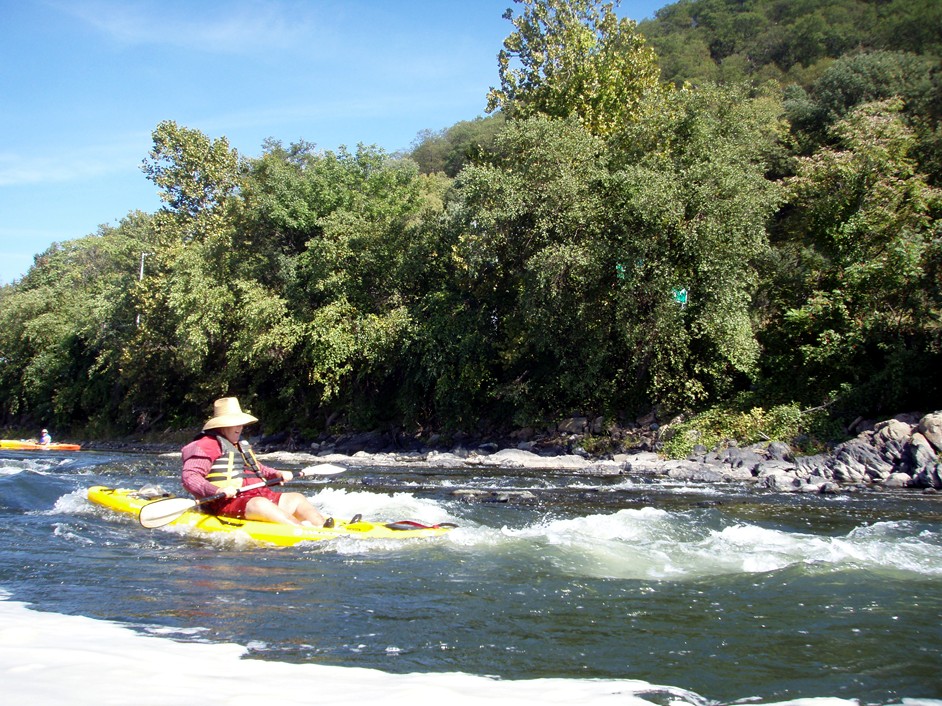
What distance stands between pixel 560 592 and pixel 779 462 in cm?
1050

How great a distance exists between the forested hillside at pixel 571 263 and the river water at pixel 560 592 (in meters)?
8.05

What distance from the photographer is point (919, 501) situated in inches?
420

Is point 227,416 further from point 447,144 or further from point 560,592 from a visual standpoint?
point 447,144

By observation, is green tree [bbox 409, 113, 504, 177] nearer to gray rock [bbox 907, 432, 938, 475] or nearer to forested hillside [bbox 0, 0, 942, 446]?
forested hillside [bbox 0, 0, 942, 446]

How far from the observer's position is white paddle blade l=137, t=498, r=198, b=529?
824 centimetres

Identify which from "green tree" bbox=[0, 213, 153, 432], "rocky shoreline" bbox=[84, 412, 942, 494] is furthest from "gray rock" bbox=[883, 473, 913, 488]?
"green tree" bbox=[0, 213, 153, 432]

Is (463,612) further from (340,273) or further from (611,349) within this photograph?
(340,273)

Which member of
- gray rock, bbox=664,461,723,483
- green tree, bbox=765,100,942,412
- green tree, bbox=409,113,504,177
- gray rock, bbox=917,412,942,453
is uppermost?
green tree, bbox=409,113,504,177

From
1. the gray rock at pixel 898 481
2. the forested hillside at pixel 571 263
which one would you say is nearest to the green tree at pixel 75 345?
the forested hillside at pixel 571 263

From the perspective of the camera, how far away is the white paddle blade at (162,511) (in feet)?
27.0

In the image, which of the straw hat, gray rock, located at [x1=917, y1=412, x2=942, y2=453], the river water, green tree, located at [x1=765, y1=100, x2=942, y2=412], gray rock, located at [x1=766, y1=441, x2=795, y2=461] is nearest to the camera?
the river water

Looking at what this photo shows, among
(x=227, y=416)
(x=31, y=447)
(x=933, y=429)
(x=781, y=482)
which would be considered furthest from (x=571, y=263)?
(x=31, y=447)

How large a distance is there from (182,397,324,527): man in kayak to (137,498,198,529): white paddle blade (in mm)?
295

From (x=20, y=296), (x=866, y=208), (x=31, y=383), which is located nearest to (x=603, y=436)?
(x=866, y=208)
